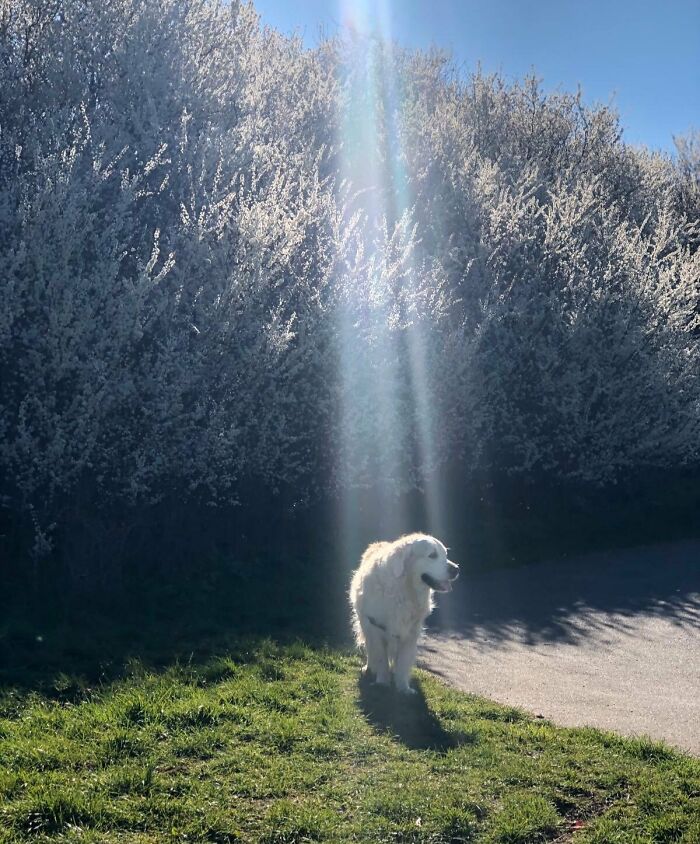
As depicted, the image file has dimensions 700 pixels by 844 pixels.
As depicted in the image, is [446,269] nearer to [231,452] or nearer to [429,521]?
[429,521]

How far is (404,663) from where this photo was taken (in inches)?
316

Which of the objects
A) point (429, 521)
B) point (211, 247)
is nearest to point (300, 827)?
point (211, 247)

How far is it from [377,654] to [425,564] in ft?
3.12

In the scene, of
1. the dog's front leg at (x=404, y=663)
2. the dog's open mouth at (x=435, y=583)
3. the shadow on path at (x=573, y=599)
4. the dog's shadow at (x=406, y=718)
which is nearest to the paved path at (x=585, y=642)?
the shadow on path at (x=573, y=599)

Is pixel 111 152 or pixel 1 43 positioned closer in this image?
pixel 111 152

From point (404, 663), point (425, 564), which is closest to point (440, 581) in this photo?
point (425, 564)

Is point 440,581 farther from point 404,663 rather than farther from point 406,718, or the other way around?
point 406,718

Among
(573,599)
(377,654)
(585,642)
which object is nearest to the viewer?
(377,654)

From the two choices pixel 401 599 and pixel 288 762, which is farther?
pixel 401 599

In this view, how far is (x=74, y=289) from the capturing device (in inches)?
423

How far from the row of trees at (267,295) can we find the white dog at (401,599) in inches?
157

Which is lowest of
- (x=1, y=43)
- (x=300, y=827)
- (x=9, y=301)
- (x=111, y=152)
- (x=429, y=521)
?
(x=300, y=827)

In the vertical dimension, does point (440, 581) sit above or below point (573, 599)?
above

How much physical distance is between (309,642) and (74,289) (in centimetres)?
483
